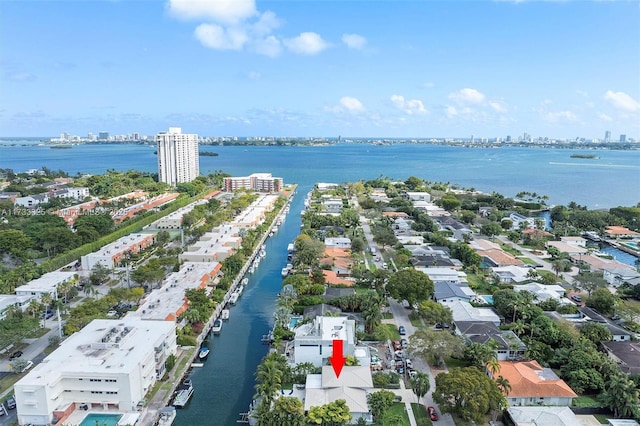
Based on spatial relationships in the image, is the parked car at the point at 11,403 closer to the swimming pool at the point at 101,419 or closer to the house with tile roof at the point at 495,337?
the swimming pool at the point at 101,419

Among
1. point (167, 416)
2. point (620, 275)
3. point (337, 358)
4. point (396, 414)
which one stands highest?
point (620, 275)

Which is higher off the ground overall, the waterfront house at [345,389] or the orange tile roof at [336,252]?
the orange tile roof at [336,252]

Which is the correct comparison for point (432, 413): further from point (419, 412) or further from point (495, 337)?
point (495, 337)

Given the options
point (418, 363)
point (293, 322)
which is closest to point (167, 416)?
point (293, 322)

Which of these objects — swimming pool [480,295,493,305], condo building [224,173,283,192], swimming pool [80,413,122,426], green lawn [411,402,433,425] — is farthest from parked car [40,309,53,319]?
condo building [224,173,283,192]

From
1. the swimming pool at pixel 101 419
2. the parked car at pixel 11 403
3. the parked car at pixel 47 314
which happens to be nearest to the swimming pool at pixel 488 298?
the swimming pool at pixel 101 419

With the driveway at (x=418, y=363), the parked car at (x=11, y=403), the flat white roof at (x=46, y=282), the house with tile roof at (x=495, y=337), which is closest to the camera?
the driveway at (x=418, y=363)

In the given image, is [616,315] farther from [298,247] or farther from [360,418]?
[298,247]

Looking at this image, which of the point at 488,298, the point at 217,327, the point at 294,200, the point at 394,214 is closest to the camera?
the point at 217,327
